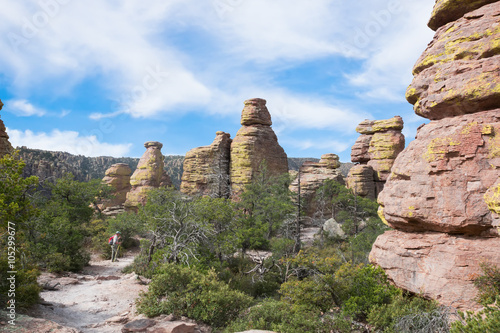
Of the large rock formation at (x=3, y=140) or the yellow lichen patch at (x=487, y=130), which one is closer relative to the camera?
the yellow lichen patch at (x=487, y=130)

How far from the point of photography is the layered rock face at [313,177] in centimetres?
3600

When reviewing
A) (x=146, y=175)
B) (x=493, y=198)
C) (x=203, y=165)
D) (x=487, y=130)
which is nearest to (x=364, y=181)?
(x=203, y=165)

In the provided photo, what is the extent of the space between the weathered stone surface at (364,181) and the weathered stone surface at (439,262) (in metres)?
26.6

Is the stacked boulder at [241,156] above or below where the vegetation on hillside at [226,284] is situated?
above

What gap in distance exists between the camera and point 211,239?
15016mm

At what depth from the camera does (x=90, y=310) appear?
10508mm

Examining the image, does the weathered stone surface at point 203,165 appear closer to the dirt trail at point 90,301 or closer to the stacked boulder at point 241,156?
the stacked boulder at point 241,156

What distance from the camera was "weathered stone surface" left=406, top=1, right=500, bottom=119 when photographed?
9.48m

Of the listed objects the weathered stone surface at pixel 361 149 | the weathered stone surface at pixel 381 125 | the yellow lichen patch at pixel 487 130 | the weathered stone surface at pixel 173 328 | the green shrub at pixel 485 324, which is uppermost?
the weathered stone surface at pixel 381 125

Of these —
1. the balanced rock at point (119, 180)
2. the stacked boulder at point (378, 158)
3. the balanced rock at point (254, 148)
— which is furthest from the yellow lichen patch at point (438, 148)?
the balanced rock at point (119, 180)

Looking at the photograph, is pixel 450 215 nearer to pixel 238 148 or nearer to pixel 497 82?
pixel 497 82

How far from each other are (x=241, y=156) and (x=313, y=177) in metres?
10.0

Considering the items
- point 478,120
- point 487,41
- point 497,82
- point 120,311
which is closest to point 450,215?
point 478,120

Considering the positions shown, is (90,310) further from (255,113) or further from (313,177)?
(313,177)
